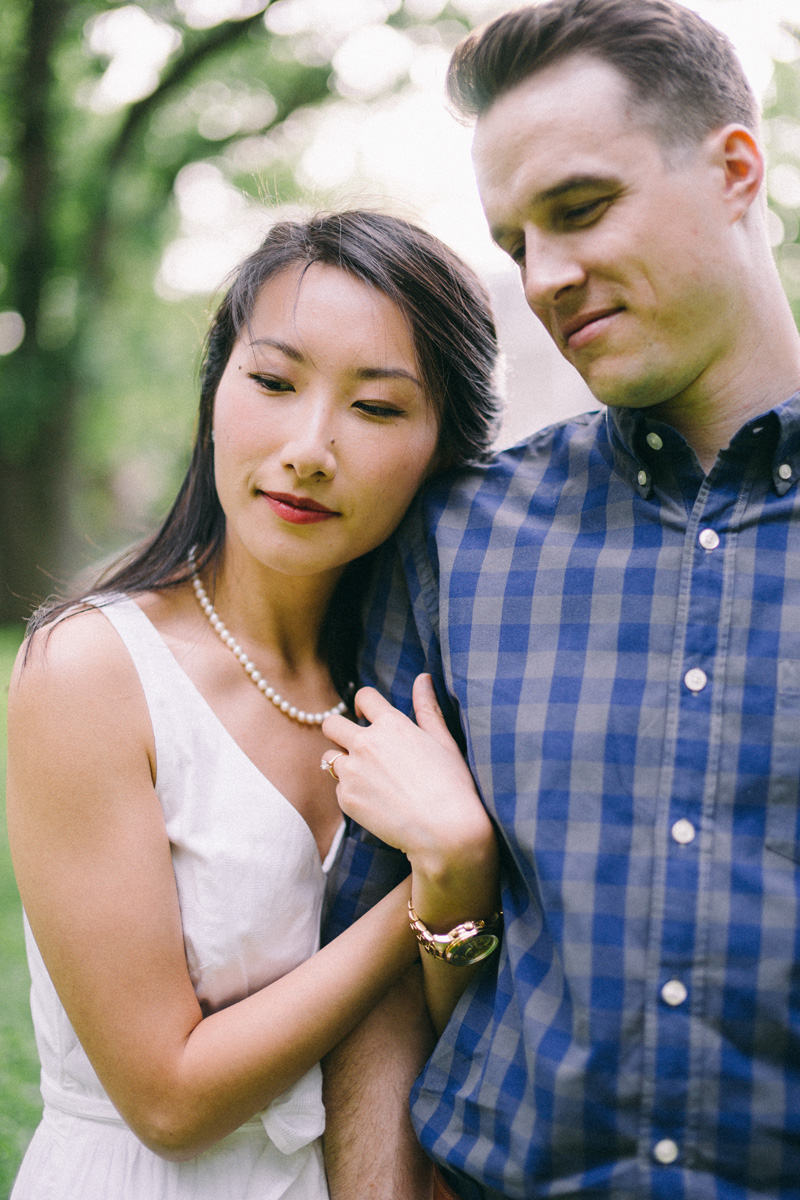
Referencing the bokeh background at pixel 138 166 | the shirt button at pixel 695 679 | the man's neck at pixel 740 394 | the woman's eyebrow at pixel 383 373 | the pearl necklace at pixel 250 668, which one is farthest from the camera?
the bokeh background at pixel 138 166

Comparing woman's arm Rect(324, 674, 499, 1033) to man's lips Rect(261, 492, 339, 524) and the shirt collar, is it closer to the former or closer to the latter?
man's lips Rect(261, 492, 339, 524)

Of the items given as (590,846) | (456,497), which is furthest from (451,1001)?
(456,497)

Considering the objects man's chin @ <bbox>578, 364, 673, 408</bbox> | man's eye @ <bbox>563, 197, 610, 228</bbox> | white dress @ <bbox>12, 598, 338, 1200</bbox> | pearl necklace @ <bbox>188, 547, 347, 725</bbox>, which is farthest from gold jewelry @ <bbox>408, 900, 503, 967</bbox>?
man's eye @ <bbox>563, 197, 610, 228</bbox>

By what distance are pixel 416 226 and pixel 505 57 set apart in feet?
1.18

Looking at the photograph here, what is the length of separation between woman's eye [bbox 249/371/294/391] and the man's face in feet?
1.58

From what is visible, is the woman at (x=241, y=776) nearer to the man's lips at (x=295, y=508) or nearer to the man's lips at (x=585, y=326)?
the man's lips at (x=295, y=508)

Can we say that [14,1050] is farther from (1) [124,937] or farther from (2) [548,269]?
(2) [548,269]

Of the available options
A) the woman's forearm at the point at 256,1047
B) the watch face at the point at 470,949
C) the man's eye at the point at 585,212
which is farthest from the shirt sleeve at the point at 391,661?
the man's eye at the point at 585,212

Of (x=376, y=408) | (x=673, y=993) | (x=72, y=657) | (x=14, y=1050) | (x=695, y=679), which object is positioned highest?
(x=376, y=408)

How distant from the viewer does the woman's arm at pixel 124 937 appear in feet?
4.97

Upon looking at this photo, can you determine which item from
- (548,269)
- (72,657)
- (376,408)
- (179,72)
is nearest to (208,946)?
(72,657)

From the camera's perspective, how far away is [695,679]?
140cm

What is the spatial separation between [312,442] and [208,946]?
912 millimetres

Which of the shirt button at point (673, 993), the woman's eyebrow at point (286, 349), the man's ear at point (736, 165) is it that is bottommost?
the shirt button at point (673, 993)
